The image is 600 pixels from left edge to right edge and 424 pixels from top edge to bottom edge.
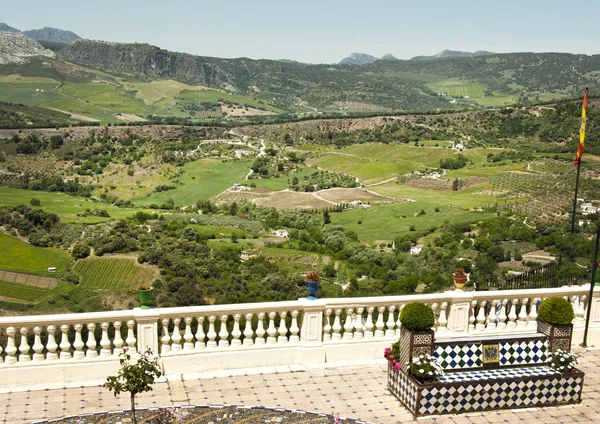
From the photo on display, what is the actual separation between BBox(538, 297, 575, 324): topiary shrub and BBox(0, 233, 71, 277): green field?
54.3 meters

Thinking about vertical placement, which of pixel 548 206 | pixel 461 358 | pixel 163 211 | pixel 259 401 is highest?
pixel 461 358

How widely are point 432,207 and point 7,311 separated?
6296 centimetres

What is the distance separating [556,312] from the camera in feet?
31.8

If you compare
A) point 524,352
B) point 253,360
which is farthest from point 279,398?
point 524,352

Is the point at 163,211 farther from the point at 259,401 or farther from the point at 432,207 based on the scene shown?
the point at 259,401

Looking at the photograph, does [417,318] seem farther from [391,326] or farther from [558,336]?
[558,336]

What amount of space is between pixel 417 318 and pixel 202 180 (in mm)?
120929

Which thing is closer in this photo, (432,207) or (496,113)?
(432,207)

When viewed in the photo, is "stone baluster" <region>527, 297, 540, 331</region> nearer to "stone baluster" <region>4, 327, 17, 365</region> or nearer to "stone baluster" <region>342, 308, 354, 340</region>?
"stone baluster" <region>342, 308, 354, 340</region>

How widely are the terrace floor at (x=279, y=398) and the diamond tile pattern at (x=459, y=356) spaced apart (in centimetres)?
67

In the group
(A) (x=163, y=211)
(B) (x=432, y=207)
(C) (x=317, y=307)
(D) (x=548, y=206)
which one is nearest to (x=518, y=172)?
(B) (x=432, y=207)

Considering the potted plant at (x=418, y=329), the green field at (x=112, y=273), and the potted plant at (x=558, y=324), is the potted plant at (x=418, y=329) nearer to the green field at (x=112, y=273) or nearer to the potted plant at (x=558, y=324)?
the potted plant at (x=558, y=324)

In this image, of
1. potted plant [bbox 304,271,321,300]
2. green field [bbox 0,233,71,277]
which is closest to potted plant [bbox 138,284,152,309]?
potted plant [bbox 304,271,321,300]

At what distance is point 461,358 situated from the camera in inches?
367
